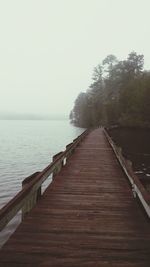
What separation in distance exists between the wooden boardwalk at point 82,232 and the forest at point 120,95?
234 feet

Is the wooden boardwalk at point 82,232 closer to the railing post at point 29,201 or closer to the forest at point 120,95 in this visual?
the railing post at point 29,201

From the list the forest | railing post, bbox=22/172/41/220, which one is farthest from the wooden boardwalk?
the forest

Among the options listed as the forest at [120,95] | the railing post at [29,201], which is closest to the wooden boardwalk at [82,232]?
the railing post at [29,201]

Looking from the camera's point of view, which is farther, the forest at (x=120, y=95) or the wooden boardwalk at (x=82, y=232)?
the forest at (x=120, y=95)

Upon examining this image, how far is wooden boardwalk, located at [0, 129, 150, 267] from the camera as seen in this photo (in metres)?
4.25

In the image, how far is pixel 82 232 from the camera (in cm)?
531

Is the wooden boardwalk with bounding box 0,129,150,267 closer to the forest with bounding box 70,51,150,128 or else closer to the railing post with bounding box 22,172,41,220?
the railing post with bounding box 22,172,41,220

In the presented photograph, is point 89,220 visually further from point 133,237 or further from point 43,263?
point 43,263

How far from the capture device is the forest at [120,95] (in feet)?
259

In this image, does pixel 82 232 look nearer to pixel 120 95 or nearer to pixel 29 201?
pixel 29 201

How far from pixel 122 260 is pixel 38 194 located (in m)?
3.68

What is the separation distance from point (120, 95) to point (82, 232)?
8005cm

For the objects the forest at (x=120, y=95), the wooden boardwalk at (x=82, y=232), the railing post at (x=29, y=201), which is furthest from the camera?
the forest at (x=120, y=95)

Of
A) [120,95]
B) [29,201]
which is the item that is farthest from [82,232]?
[120,95]
